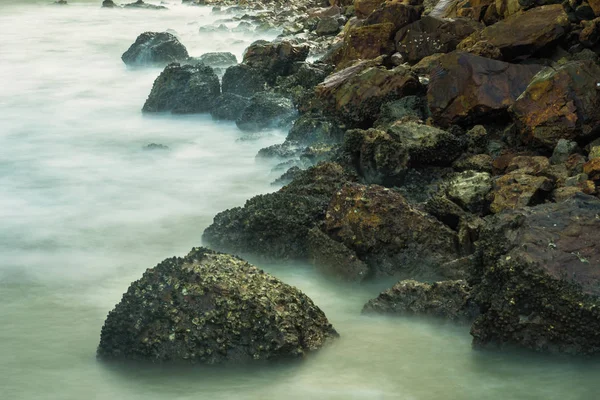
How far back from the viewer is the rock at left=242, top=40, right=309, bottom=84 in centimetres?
1580

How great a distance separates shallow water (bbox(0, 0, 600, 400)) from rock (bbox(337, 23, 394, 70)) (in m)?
2.35

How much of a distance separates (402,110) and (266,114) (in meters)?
3.35

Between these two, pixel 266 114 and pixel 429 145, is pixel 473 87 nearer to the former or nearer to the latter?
pixel 429 145

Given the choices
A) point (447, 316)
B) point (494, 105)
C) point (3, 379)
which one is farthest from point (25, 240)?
point (494, 105)

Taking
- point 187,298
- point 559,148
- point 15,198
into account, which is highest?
point 559,148

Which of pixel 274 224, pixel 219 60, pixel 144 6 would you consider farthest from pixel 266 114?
pixel 144 6

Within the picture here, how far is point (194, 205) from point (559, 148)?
13.9ft

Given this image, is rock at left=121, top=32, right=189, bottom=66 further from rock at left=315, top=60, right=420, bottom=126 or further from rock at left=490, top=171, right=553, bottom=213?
rock at left=490, top=171, right=553, bottom=213

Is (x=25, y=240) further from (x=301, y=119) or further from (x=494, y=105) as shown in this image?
(x=494, y=105)

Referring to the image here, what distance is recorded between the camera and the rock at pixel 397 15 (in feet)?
48.2

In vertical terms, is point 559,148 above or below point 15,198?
above

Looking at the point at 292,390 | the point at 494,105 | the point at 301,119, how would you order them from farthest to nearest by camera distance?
the point at 301,119 < the point at 494,105 < the point at 292,390

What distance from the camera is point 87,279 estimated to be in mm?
7996

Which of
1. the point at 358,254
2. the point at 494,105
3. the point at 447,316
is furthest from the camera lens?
the point at 494,105
